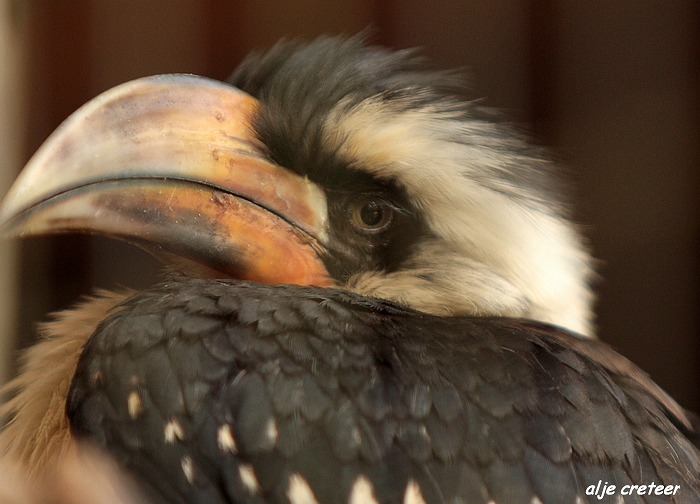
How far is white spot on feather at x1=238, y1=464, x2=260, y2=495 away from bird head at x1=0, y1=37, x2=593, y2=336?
1.05ft

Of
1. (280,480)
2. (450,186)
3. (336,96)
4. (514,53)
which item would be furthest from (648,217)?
(280,480)

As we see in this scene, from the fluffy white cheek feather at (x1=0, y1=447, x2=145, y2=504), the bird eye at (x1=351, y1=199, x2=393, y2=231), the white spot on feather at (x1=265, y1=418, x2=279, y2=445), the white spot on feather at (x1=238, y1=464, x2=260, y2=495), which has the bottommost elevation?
the fluffy white cheek feather at (x1=0, y1=447, x2=145, y2=504)

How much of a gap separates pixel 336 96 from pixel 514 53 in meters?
0.60

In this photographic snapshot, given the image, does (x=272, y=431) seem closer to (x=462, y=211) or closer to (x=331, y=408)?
(x=331, y=408)

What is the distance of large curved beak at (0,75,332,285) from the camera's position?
2.92ft

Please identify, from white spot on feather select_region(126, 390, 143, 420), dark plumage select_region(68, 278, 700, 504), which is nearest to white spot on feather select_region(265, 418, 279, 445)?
dark plumage select_region(68, 278, 700, 504)

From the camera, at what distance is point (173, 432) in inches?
28.7

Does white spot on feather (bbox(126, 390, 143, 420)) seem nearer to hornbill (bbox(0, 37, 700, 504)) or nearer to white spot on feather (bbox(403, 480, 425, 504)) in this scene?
hornbill (bbox(0, 37, 700, 504))

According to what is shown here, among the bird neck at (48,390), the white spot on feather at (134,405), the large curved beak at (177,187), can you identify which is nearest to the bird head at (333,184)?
the large curved beak at (177,187)

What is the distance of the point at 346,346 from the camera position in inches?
30.7

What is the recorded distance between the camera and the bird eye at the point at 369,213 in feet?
3.44

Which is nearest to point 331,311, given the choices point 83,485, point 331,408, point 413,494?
point 331,408

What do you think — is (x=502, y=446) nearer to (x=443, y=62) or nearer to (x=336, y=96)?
(x=336, y=96)

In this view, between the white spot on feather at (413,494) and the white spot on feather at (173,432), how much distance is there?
0.81 feet
